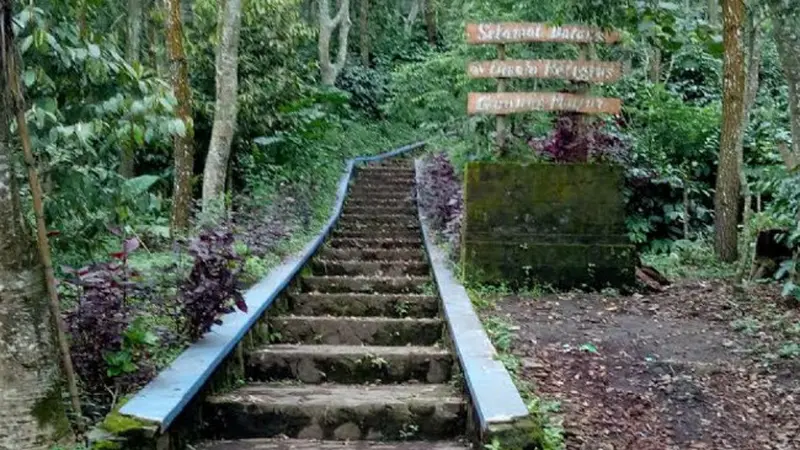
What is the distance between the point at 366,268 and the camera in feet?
28.5

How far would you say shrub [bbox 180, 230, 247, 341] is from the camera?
4.67 meters

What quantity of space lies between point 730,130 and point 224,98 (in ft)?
20.0

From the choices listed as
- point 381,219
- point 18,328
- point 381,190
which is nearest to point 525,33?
point 381,219

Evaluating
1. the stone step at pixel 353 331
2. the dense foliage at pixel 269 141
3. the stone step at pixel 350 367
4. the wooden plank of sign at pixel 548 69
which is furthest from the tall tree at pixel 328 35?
the stone step at pixel 350 367

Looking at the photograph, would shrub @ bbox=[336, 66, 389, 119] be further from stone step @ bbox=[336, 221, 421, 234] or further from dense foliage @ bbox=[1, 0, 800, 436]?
stone step @ bbox=[336, 221, 421, 234]

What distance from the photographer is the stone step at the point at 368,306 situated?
22.7 ft

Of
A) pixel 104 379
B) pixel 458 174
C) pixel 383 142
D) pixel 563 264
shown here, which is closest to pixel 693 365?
pixel 563 264

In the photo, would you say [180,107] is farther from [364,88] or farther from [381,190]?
[364,88]

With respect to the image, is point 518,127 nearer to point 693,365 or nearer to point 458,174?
point 458,174

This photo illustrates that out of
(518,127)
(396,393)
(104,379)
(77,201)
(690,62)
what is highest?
(690,62)

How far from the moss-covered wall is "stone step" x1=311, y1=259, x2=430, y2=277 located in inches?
50.8

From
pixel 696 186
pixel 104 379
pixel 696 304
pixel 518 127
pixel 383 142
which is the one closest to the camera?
pixel 104 379

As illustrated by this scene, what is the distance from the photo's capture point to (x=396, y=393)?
16.2 feet

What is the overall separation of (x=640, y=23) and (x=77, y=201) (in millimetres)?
3735
